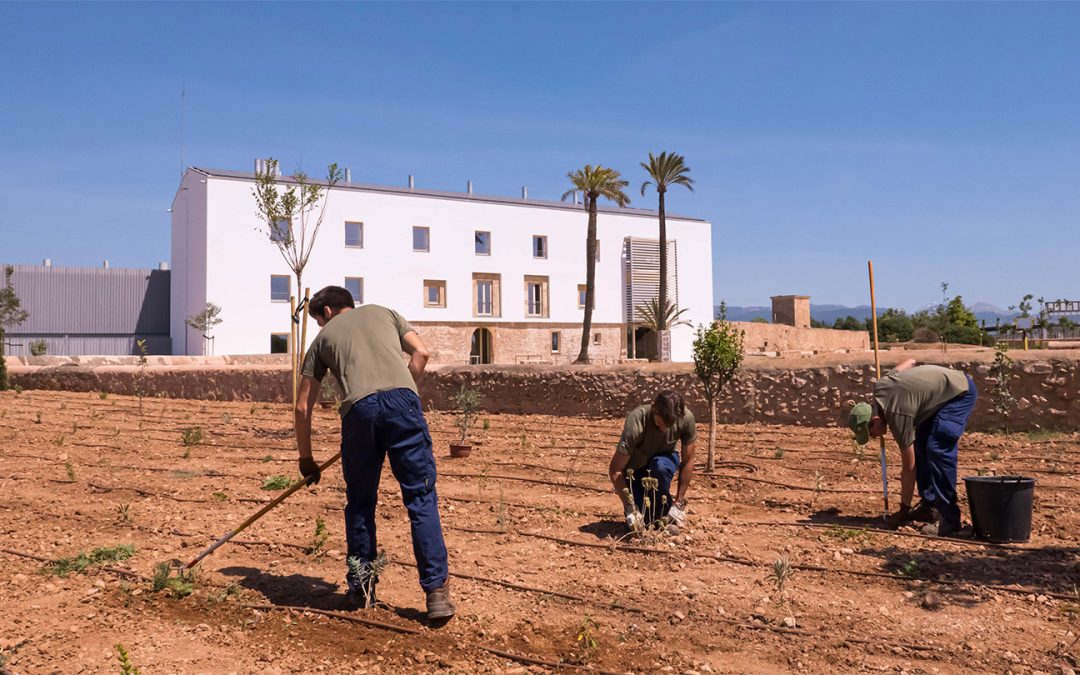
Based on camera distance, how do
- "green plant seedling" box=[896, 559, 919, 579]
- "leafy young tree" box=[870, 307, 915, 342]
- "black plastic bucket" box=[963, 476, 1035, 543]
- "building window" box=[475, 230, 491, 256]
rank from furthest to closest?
"leafy young tree" box=[870, 307, 915, 342], "building window" box=[475, 230, 491, 256], "black plastic bucket" box=[963, 476, 1035, 543], "green plant seedling" box=[896, 559, 919, 579]

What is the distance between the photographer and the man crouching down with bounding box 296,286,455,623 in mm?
4262

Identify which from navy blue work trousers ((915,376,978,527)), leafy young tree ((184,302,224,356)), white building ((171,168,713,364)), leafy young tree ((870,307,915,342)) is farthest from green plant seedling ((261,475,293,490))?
leafy young tree ((870,307,915,342))

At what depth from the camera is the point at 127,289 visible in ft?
130

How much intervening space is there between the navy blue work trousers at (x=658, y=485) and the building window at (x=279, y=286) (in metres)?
31.6

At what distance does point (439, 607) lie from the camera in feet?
14.0

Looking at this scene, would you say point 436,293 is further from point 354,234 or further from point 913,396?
point 913,396

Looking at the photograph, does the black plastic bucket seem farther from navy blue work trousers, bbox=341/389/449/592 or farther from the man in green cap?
navy blue work trousers, bbox=341/389/449/592

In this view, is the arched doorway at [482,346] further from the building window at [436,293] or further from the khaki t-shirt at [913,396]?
the khaki t-shirt at [913,396]

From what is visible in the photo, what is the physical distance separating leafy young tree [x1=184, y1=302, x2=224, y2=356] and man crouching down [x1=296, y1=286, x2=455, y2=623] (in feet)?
103

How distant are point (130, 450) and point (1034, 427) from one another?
34.3 feet

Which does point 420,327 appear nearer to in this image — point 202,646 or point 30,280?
point 30,280

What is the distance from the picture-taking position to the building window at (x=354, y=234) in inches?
1476

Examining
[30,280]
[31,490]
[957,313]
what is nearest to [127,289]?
[30,280]

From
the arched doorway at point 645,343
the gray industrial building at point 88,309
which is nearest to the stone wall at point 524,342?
the arched doorway at point 645,343
